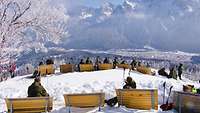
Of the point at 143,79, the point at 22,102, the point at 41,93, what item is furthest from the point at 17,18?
the point at 143,79

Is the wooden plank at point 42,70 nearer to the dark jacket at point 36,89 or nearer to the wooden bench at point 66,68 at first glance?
the wooden bench at point 66,68

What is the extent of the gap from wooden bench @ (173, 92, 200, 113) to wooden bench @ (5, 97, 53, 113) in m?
5.37

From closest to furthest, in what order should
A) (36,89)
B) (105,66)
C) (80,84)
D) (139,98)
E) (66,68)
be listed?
(139,98)
(36,89)
(80,84)
(66,68)
(105,66)

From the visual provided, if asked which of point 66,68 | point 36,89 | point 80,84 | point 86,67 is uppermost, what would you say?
point 86,67

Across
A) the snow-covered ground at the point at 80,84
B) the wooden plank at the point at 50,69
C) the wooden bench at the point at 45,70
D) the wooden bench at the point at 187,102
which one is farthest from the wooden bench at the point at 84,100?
the wooden plank at the point at 50,69

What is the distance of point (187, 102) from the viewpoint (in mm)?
19625

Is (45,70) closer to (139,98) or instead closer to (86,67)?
(86,67)

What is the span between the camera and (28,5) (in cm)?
2580

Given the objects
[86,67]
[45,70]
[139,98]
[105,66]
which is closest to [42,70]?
[45,70]

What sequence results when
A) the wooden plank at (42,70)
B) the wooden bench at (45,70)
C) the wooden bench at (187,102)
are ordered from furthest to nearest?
the wooden bench at (45,70)
the wooden plank at (42,70)
the wooden bench at (187,102)

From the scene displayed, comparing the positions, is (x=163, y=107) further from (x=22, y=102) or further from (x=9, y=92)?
(x=9, y=92)

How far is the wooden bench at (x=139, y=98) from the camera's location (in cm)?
2073

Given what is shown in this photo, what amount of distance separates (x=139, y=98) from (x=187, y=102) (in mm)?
2218

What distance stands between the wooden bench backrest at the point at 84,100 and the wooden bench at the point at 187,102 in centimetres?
316
